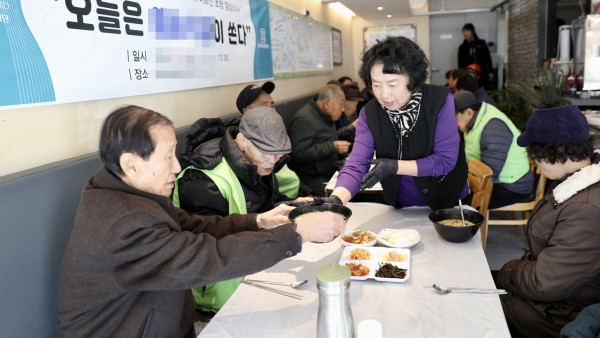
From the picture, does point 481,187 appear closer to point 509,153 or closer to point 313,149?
point 509,153

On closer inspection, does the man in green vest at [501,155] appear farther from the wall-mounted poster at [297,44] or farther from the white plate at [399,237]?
the wall-mounted poster at [297,44]

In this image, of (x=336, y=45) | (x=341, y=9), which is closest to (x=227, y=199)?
(x=336, y=45)

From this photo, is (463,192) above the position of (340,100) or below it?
below

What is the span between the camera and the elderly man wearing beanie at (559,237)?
1481 millimetres

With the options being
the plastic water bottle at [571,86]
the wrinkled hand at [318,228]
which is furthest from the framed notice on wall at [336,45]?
the wrinkled hand at [318,228]

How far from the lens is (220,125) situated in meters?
2.27

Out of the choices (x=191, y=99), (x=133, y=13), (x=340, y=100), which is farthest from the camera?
(x=340, y=100)

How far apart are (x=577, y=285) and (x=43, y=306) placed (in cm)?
180

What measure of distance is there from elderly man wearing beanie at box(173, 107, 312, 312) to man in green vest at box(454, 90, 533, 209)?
5.72ft

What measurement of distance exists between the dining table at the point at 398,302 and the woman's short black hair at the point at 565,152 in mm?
422

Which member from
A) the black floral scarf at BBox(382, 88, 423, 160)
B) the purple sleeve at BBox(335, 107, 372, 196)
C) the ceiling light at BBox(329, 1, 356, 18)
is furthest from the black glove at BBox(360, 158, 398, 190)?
the ceiling light at BBox(329, 1, 356, 18)

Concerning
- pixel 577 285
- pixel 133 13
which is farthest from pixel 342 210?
pixel 133 13

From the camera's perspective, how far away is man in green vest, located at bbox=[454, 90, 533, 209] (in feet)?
10.1

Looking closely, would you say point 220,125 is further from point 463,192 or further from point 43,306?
point 463,192
